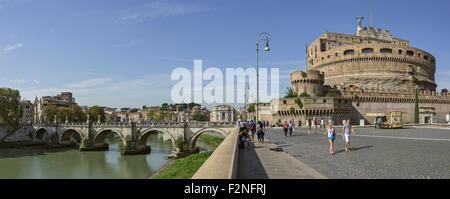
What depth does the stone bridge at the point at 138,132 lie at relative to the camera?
110 feet

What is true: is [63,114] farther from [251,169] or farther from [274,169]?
[274,169]

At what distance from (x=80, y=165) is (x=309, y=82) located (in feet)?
101

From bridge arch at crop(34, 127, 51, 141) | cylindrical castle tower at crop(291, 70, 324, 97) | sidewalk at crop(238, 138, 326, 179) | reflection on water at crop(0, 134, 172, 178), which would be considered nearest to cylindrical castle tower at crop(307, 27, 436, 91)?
cylindrical castle tower at crop(291, 70, 324, 97)

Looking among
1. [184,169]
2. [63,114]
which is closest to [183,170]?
[184,169]

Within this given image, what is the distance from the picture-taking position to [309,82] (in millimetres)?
35750

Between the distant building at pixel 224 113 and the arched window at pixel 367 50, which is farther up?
the arched window at pixel 367 50

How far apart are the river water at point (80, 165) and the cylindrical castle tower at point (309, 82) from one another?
20812 mm

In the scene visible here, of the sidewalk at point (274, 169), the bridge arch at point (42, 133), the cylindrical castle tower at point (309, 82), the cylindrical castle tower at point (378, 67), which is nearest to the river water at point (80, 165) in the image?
the bridge arch at point (42, 133)

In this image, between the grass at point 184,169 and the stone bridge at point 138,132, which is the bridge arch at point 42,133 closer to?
the stone bridge at point 138,132

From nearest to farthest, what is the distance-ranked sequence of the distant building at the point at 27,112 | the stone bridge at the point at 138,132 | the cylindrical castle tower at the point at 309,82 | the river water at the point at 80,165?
the river water at the point at 80,165 → the stone bridge at the point at 138,132 → the cylindrical castle tower at the point at 309,82 → the distant building at the point at 27,112

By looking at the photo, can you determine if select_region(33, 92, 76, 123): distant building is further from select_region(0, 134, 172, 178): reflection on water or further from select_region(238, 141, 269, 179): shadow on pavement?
select_region(238, 141, 269, 179): shadow on pavement

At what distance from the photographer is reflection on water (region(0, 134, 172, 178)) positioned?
24.8 metres
